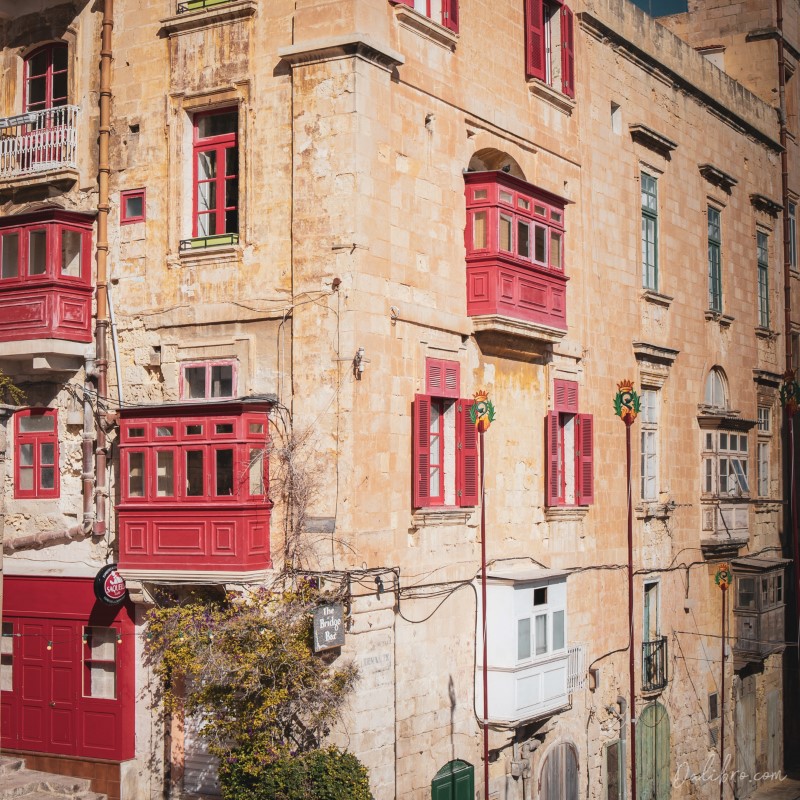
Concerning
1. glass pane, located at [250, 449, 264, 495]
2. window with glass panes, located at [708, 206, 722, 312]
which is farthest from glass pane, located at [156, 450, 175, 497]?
window with glass panes, located at [708, 206, 722, 312]

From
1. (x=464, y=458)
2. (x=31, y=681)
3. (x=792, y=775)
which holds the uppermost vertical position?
(x=464, y=458)

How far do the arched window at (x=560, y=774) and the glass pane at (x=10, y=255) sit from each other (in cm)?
1160

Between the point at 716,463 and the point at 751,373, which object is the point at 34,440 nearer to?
the point at 716,463

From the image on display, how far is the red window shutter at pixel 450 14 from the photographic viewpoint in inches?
800

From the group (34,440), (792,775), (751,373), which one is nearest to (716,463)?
(751,373)

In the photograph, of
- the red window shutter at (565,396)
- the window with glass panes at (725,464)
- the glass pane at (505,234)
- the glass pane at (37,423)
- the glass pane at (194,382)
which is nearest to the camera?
the glass pane at (194,382)

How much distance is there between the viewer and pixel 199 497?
59.6 feet

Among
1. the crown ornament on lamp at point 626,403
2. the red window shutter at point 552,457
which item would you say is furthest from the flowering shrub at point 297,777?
the crown ornament on lamp at point 626,403

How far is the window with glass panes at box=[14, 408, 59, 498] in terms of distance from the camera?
66.8 ft

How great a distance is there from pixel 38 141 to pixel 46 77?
3.69ft

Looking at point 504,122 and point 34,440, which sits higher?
point 504,122

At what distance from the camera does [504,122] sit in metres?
21.8

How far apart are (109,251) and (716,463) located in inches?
581

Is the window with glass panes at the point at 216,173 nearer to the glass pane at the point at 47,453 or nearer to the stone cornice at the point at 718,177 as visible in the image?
the glass pane at the point at 47,453
